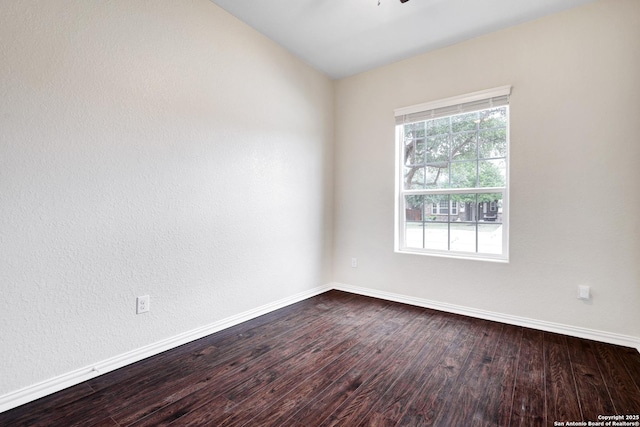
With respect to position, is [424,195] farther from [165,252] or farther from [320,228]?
[165,252]

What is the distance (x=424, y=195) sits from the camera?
10.9ft

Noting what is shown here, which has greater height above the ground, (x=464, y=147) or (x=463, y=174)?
(x=464, y=147)

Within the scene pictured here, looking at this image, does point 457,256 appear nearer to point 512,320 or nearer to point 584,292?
point 512,320

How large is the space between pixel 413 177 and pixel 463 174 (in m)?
0.53

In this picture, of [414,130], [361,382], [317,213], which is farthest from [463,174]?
[361,382]

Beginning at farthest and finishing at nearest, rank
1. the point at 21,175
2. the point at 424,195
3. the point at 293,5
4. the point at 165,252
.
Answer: the point at 424,195, the point at 293,5, the point at 165,252, the point at 21,175

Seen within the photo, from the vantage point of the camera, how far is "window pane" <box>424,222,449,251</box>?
3.20 meters

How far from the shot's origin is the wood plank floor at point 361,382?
1.52 meters

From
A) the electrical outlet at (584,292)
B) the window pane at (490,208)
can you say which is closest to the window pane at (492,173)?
the window pane at (490,208)

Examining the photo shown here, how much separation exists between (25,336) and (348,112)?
355 centimetres

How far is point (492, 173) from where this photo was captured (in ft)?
9.58

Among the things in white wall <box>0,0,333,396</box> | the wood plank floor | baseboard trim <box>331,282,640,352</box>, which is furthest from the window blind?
the wood plank floor

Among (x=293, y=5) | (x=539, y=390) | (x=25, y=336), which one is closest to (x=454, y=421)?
(x=539, y=390)

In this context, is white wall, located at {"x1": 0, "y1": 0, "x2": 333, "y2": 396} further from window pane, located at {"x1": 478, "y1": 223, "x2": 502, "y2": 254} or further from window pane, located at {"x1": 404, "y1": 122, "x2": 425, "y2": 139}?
window pane, located at {"x1": 478, "y1": 223, "x2": 502, "y2": 254}
